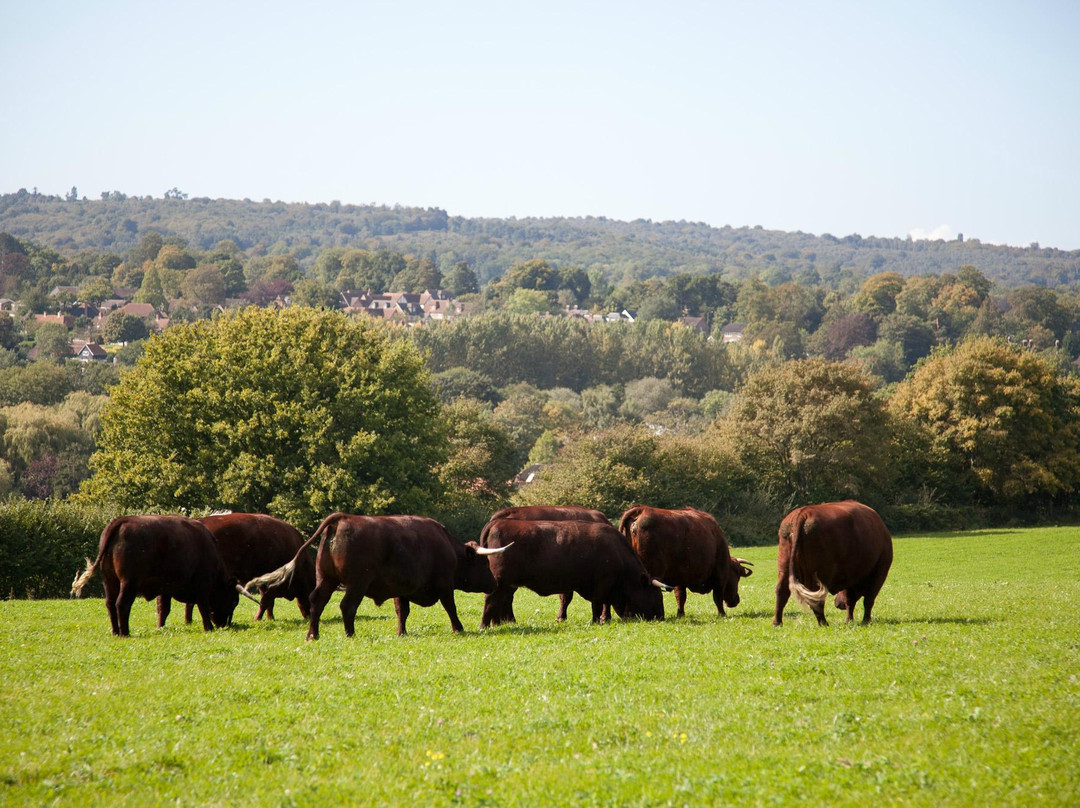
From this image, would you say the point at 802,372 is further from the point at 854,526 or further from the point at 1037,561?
the point at 854,526

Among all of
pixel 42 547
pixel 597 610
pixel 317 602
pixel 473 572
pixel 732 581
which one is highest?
pixel 473 572

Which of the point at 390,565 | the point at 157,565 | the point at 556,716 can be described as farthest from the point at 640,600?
the point at 157,565

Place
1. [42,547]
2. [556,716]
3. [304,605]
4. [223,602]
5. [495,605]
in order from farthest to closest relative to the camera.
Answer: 1. [42,547]
2. [304,605]
3. [223,602]
4. [495,605]
5. [556,716]

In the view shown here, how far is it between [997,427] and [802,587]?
57108 mm

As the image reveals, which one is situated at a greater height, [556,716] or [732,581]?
[556,716]

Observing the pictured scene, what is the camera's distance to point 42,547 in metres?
30.3

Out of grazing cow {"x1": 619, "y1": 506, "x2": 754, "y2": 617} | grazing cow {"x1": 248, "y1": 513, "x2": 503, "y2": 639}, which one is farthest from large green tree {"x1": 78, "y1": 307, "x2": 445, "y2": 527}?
grazing cow {"x1": 248, "y1": 513, "x2": 503, "y2": 639}

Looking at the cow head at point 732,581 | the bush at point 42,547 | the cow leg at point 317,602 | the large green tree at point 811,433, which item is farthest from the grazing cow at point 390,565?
the large green tree at point 811,433

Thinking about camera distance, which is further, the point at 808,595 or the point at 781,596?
the point at 781,596

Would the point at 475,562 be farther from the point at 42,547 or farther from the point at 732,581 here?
the point at 42,547

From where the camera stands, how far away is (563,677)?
12.2m

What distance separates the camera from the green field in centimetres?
830

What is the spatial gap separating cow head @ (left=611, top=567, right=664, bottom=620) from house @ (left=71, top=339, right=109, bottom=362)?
134135 millimetres

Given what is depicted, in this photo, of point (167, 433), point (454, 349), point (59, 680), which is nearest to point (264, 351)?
point (167, 433)
